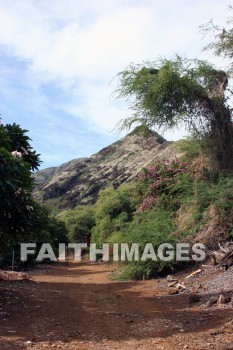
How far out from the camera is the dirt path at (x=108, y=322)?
19.5ft

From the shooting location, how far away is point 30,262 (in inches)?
921

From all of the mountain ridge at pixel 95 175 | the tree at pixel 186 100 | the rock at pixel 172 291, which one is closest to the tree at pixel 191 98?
the tree at pixel 186 100

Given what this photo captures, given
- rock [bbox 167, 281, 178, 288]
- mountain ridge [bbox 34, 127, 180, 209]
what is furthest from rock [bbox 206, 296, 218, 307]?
mountain ridge [bbox 34, 127, 180, 209]

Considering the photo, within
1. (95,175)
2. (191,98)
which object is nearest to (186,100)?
(191,98)

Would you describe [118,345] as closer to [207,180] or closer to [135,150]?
[207,180]

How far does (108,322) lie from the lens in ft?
24.7

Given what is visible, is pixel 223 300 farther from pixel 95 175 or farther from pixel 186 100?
pixel 95 175

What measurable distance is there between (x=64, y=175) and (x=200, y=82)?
80.8 metres

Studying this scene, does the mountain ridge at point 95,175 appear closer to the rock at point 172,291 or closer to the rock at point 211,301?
the rock at point 172,291

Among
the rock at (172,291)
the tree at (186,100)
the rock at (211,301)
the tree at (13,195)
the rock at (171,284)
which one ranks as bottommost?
the rock at (172,291)

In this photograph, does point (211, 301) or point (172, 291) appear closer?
point (211, 301)

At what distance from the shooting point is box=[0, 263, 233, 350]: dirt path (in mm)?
5938

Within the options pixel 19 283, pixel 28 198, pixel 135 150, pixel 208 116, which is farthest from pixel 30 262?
pixel 135 150

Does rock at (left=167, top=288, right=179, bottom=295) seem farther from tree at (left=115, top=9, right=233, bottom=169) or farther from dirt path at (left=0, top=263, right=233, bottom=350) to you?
tree at (left=115, top=9, right=233, bottom=169)
